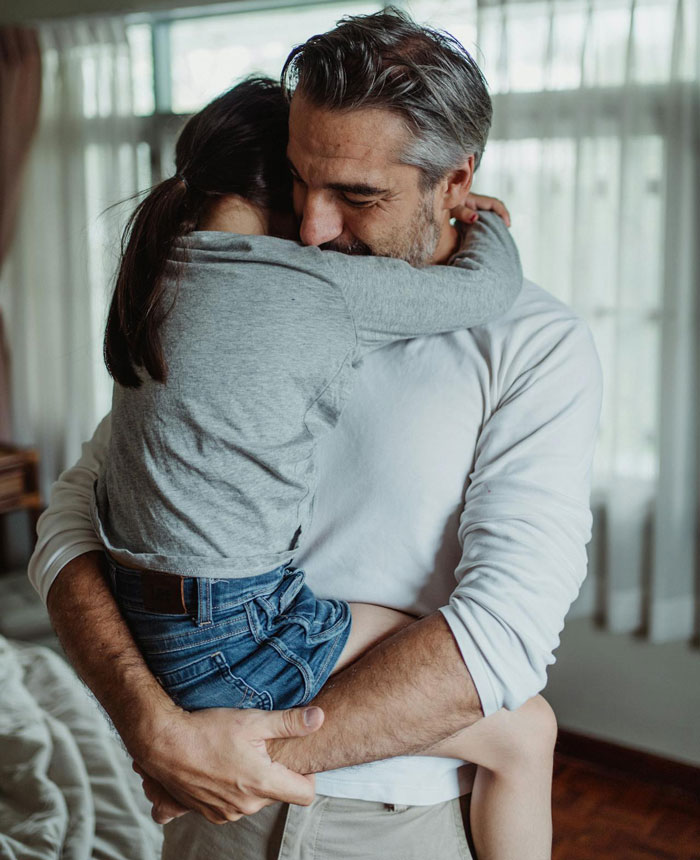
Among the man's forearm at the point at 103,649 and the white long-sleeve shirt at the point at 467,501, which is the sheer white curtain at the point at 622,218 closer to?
the white long-sleeve shirt at the point at 467,501

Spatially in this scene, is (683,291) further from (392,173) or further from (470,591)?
(470,591)

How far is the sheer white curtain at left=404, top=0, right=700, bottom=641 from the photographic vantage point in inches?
105

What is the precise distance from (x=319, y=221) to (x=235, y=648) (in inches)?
20.2

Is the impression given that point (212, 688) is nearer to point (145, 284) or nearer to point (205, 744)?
point (205, 744)

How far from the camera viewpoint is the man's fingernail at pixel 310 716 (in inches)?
34.4

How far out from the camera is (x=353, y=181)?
1.04 meters

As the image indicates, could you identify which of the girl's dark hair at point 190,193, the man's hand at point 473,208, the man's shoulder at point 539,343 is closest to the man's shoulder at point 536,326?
the man's shoulder at point 539,343

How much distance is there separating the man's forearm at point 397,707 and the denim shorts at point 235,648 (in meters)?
0.05

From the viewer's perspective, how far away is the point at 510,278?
1.06 metres

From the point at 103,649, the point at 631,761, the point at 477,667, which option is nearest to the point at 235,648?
the point at 103,649

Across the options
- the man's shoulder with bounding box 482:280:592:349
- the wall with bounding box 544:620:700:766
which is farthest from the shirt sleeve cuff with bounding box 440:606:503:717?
the wall with bounding box 544:620:700:766

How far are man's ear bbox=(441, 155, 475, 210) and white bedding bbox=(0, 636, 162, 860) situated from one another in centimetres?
129

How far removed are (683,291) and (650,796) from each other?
5.53ft

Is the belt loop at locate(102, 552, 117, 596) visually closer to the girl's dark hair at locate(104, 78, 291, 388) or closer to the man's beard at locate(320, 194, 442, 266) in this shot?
the girl's dark hair at locate(104, 78, 291, 388)
